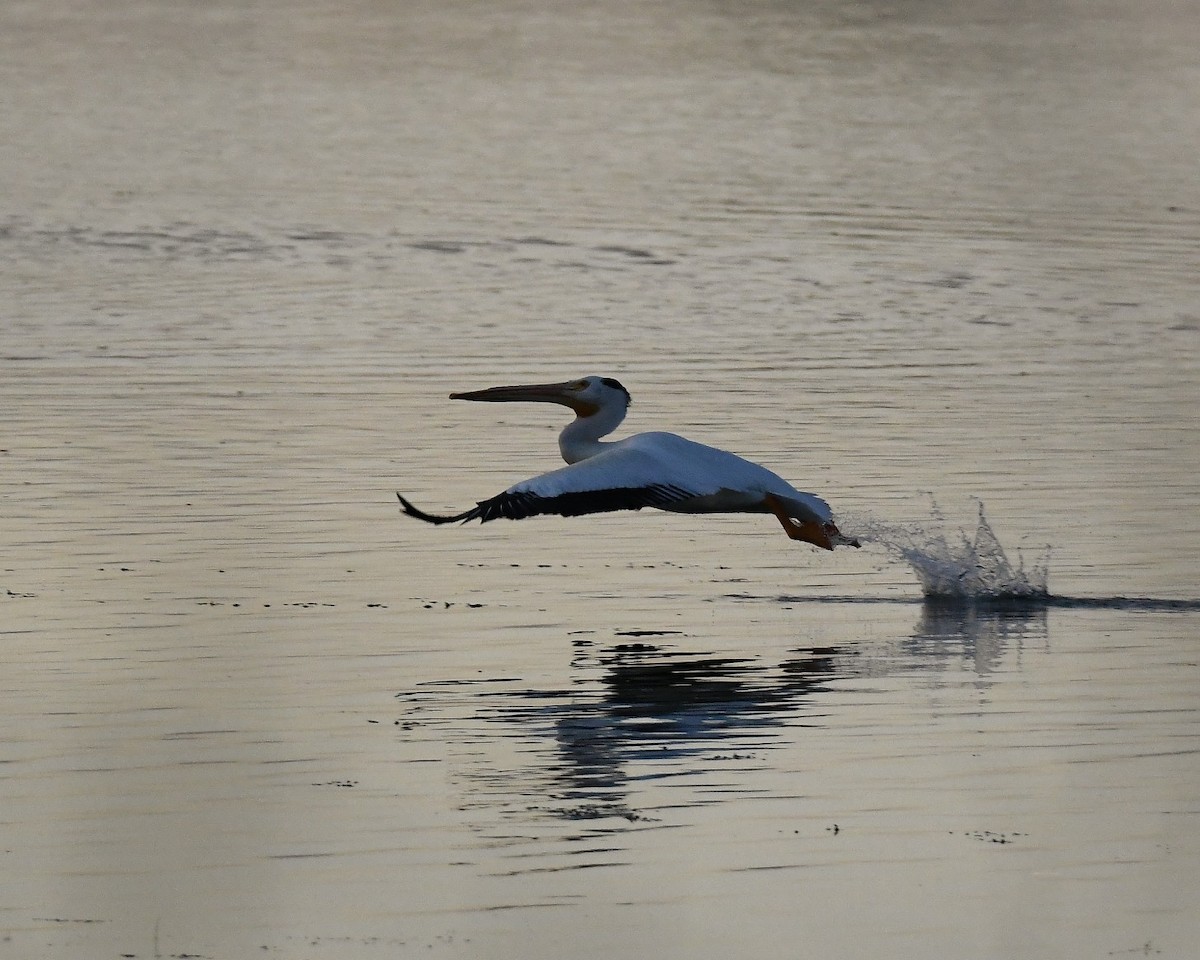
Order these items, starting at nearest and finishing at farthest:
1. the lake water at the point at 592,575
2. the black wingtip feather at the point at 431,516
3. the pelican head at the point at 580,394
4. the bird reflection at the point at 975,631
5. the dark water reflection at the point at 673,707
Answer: the lake water at the point at 592,575 < the dark water reflection at the point at 673,707 < the black wingtip feather at the point at 431,516 < the bird reflection at the point at 975,631 < the pelican head at the point at 580,394

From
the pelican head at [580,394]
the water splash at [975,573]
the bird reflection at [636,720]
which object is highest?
the pelican head at [580,394]

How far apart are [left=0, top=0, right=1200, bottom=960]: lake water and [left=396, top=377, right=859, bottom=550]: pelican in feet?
1.18

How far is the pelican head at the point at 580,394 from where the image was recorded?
10.8 m

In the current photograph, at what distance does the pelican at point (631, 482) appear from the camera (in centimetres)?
952

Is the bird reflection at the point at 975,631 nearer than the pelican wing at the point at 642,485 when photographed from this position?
Yes

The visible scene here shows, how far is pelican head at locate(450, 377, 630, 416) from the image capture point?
1082 cm

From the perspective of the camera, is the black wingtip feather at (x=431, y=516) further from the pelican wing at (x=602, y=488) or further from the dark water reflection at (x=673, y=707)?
the dark water reflection at (x=673, y=707)

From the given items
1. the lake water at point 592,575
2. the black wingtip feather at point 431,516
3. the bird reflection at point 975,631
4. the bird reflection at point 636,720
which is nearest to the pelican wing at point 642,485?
the black wingtip feather at point 431,516

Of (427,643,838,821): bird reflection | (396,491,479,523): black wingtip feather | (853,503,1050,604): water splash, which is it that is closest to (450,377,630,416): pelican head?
(853,503,1050,604): water splash

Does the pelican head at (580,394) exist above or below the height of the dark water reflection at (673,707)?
above

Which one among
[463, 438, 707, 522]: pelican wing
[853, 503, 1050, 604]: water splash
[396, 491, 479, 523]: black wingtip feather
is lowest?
[853, 503, 1050, 604]: water splash

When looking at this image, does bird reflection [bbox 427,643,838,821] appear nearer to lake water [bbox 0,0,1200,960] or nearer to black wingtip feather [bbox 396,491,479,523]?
lake water [bbox 0,0,1200,960]

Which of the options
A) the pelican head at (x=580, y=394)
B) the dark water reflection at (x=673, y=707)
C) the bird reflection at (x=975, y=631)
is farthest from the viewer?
the pelican head at (x=580, y=394)

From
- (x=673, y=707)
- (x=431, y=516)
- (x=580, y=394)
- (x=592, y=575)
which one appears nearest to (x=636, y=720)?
(x=673, y=707)
